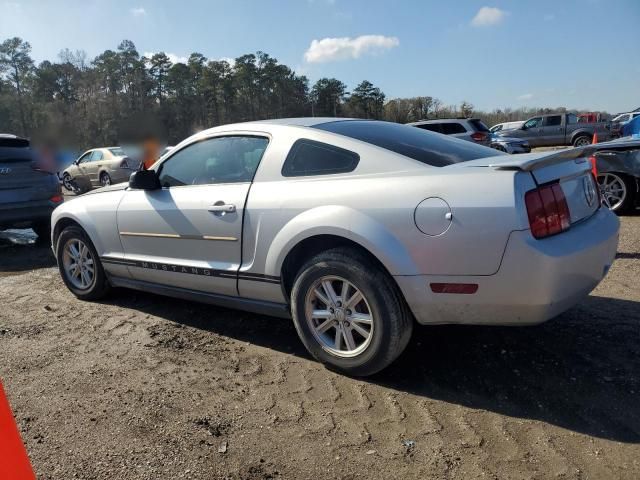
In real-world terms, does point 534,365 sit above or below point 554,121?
below

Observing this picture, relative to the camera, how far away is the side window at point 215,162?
3.61m

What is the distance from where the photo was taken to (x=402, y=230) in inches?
107

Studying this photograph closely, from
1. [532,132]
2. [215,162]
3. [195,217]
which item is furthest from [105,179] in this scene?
[532,132]

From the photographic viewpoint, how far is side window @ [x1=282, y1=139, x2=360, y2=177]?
10.3 ft

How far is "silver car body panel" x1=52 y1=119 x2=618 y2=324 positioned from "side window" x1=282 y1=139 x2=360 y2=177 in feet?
0.15

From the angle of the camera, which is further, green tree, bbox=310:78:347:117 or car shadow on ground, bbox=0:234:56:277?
green tree, bbox=310:78:347:117

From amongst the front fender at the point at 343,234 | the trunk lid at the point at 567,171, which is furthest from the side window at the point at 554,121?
the front fender at the point at 343,234

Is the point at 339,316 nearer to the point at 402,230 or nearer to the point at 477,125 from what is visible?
the point at 402,230

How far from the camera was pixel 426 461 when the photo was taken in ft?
7.53

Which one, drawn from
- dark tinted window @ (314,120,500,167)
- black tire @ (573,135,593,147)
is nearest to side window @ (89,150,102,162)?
dark tinted window @ (314,120,500,167)

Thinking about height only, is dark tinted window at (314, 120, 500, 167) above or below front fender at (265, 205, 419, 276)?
above

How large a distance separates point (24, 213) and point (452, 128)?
13.7m

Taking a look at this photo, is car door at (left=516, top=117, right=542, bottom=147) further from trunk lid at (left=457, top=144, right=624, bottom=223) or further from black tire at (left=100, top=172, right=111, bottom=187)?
trunk lid at (left=457, top=144, right=624, bottom=223)

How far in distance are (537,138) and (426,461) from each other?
25.7 meters
